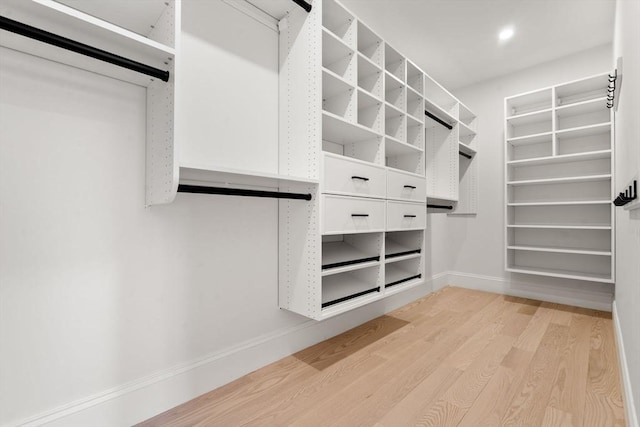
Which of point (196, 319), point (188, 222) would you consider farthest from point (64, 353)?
point (188, 222)

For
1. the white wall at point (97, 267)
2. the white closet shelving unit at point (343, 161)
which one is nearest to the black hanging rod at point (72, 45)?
the white wall at point (97, 267)

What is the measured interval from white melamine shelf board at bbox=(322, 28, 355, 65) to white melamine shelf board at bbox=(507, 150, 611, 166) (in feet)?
7.78

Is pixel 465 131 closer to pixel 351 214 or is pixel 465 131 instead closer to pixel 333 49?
pixel 333 49

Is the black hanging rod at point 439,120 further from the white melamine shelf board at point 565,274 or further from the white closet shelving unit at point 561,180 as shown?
the white melamine shelf board at point 565,274

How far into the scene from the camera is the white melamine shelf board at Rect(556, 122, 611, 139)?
2797 mm

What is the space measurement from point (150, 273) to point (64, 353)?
0.40m

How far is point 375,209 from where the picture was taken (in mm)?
2018

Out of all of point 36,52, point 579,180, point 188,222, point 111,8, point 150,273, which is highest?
point 111,8

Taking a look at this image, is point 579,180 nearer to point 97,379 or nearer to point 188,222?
point 188,222

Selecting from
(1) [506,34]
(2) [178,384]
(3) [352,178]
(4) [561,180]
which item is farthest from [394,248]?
(1) [506,34]

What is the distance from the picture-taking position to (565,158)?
3.04m

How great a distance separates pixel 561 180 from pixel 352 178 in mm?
2442

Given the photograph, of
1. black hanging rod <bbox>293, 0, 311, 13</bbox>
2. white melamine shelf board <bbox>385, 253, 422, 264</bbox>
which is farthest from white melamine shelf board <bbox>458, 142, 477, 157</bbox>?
black hanging rod <bbox>293, 0, 311, 13</bbox>

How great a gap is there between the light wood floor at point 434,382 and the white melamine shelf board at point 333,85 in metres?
1.70
